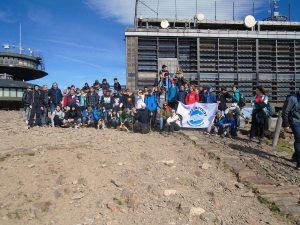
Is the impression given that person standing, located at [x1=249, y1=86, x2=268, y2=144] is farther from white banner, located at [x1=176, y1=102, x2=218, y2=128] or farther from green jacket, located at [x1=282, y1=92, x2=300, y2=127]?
white banner, located at [x1=176, y1=102, x2=218, y2=128]

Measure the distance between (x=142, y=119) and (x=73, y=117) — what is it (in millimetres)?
3267

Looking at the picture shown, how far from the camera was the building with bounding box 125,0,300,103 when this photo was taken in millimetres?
18469

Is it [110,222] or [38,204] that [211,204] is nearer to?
[110,222]

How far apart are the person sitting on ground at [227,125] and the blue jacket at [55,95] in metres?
7.08

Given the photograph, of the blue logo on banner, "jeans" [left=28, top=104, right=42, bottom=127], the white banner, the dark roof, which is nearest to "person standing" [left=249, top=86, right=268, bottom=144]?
the white banner

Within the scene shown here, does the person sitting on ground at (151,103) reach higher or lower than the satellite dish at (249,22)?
lower

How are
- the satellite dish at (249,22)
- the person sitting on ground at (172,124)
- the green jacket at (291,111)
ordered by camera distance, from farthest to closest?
the satellite dish at (249,22) → the person sitting on ground at (172,124) → the green jacket at (291,111)

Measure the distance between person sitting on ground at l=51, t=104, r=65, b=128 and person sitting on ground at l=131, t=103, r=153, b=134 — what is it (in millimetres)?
3208

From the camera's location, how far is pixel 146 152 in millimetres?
7844

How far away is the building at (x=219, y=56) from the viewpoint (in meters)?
18.5

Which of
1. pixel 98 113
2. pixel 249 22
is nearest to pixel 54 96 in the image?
pixel 98 113

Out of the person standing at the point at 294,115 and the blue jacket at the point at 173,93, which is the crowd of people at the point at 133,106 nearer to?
the blue jacket at the point at 173,93

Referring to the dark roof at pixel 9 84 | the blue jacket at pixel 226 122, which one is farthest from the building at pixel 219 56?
the dark roof at pixel 9 84

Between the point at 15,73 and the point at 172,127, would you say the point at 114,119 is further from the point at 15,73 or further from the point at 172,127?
the point at 15,73
